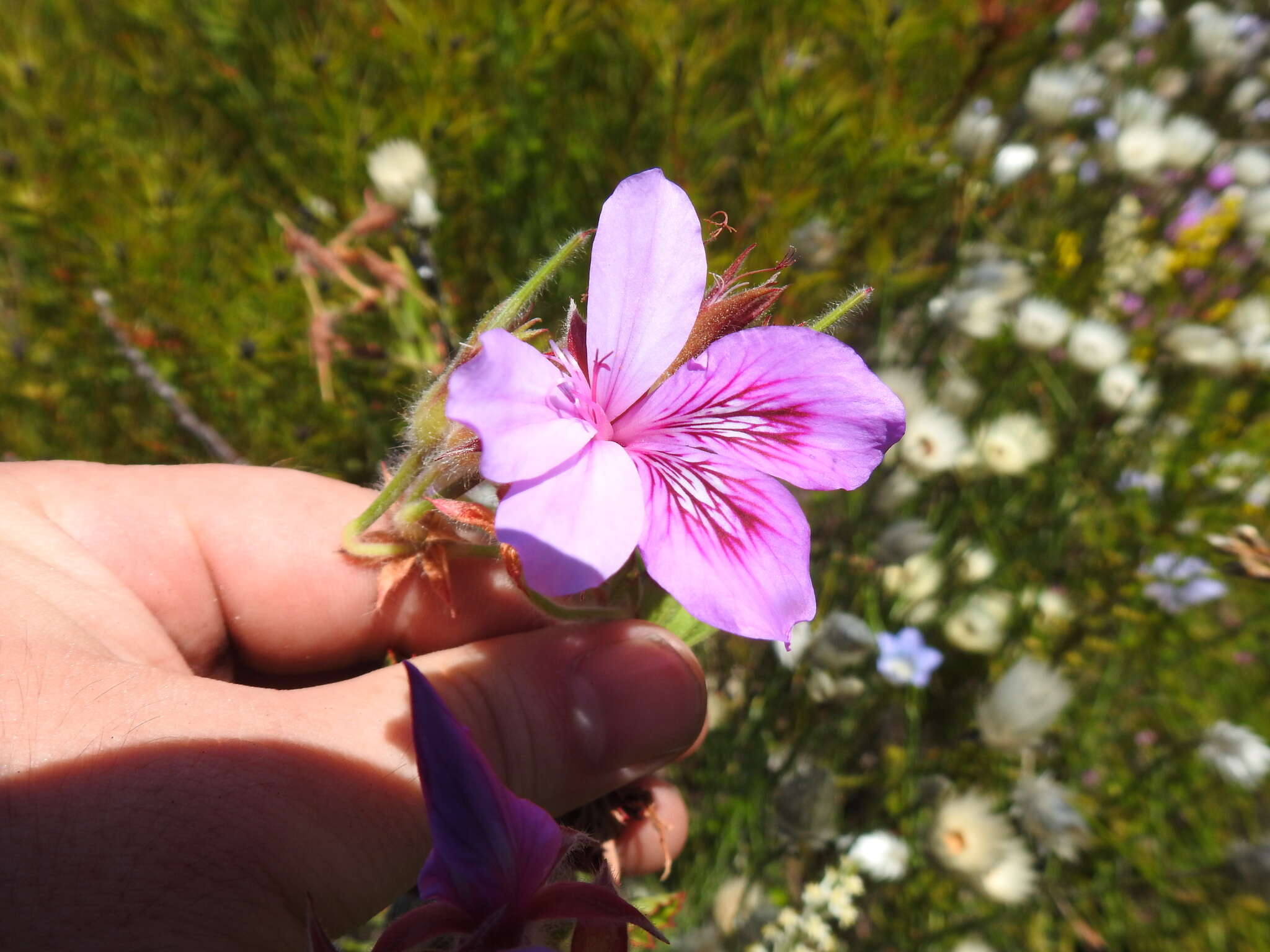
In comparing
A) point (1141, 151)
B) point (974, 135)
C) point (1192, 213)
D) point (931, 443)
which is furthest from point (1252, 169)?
point (931, 443)

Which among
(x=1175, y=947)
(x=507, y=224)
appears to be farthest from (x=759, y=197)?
(x=1175, y=947)

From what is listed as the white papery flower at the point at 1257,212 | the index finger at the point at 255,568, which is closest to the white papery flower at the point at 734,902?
the index finger at the point at 255,568

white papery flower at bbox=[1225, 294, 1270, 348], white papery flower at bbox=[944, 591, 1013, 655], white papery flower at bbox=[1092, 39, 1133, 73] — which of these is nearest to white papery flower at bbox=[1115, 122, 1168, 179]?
white papery flower at bbox=[1225, 294, 1270, 348]

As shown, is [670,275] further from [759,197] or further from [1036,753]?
[1036,753]

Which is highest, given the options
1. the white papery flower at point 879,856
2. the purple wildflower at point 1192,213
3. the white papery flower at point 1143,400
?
the purple wildflower at point 1192,213

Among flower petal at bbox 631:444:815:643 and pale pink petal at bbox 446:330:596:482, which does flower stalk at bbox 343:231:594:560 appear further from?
flower petal at bbox 631:444:815:643

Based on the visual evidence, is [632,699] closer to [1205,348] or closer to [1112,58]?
[1205,348]

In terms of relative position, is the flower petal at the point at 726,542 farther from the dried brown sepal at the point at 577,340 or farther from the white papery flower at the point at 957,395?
the white papery flower at the point at 957,395
